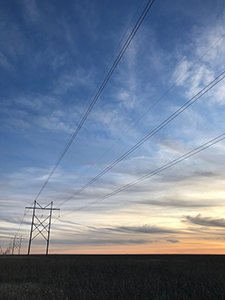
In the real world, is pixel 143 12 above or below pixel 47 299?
above

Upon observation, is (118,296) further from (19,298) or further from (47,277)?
(47,277)

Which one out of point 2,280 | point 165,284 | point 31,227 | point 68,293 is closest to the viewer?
point 68,293

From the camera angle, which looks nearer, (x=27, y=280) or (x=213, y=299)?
(x=213, y=299)

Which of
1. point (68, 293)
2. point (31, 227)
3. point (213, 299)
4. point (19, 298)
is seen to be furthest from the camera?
point (31, 227)

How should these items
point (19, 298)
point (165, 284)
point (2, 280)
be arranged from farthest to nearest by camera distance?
point (2, 280) → point (165, 284) → point (19, 298)

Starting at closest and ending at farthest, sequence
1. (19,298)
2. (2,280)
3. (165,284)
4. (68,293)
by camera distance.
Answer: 1. (19,298)
2. (68,293)
3. (165,284)
4. (2,280)

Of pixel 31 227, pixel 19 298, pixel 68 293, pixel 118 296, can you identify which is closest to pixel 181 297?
pixel 118 296

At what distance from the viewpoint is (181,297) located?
1467cm

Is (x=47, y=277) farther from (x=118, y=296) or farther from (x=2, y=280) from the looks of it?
(x=118, y=296)

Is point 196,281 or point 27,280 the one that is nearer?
point 196,281

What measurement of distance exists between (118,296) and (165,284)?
17.1 ft

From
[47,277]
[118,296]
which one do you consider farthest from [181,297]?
[47,277]

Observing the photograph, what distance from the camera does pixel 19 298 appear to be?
42.6 ft

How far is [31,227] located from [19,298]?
45.6 metres
